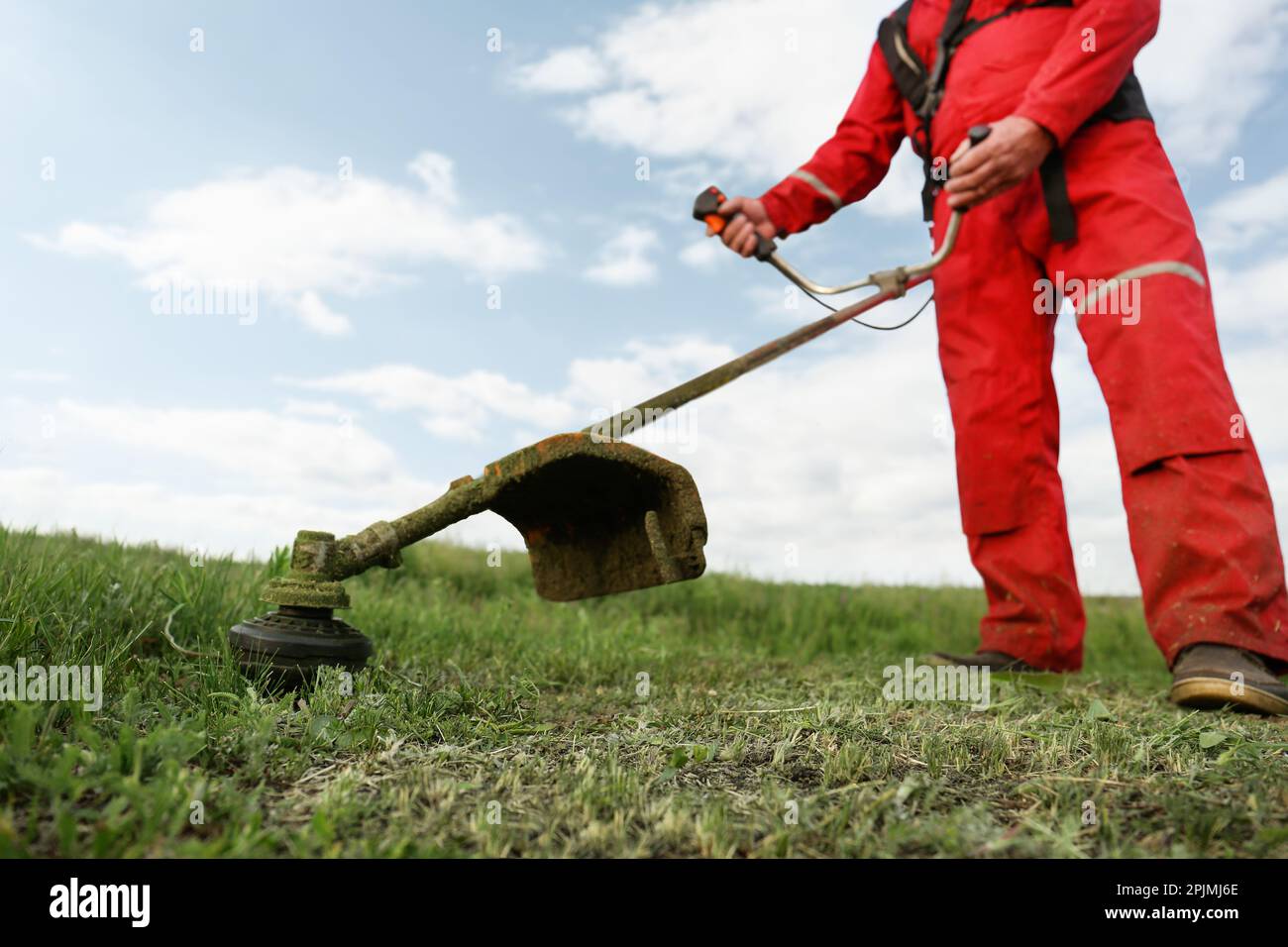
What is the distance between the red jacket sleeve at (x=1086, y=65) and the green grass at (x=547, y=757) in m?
2.01

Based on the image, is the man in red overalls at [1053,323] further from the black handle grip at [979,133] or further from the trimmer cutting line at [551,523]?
the trimmer cutting line at [551,523]

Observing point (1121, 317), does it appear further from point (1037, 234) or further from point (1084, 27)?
point (1084, 27)

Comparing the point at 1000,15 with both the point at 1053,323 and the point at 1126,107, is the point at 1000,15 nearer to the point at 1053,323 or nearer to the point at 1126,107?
the point at 1126,107

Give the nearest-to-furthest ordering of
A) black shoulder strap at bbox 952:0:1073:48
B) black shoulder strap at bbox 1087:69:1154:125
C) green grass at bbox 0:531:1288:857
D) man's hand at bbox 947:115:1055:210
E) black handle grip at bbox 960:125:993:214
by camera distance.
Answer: green grass at bbox 0:531:1288:857, black handle grip at bbox 960:125:993:214, man's hand at bbox 947:115:1055:210, black shoulder strap at bbox 1087:69:1154:125, black shoulder strap at bbox 952:0:1073:48

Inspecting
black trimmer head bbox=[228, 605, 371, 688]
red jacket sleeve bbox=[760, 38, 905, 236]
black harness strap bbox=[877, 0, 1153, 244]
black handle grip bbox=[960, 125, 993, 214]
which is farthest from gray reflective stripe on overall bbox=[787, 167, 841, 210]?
black trimmer head bbox=[228, 605, 371, 688]

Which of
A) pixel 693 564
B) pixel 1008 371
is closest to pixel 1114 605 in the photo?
pixel 1008 371

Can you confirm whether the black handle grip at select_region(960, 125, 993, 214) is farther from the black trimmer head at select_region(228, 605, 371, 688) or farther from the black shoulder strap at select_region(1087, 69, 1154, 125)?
the black trimmer head at select_region(228, 605, 371, 688)

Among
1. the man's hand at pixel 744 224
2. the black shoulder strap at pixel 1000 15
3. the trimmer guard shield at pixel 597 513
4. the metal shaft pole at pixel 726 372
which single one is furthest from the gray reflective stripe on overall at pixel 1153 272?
the trimmer guard shield at pixel 597 513

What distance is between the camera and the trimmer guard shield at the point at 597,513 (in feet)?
7.97

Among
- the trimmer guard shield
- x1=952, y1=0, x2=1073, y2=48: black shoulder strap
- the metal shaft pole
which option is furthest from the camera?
x1=952, y1=0, x2=1073, y2=48: black shoulder strap

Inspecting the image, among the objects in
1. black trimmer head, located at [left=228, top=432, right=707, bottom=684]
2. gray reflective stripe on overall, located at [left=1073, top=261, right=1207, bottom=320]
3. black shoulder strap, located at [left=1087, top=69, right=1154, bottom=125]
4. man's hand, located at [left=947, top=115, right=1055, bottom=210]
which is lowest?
black trimmer head, located at [left=228, top=432, right=707, bottom=684]

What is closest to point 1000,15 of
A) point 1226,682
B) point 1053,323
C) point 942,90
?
point 942,90

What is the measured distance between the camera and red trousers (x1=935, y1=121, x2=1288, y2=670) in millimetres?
2936

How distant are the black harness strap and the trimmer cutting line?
1.46 m
